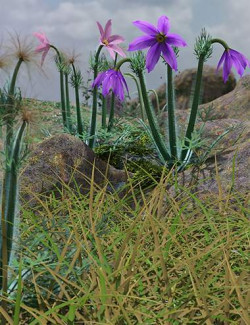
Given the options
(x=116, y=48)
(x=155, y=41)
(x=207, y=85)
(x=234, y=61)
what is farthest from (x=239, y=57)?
(x=207, y=85)

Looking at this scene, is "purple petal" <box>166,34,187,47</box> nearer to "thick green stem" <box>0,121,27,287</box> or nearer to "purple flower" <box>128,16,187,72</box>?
"purple flower" <box>128,16,187,72</box>

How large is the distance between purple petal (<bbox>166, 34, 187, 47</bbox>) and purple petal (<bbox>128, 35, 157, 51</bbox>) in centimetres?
9

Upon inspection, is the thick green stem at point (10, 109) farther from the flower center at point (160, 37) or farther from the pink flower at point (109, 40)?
the pink flower at point (109, 40)

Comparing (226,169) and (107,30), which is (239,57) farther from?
(107,30)

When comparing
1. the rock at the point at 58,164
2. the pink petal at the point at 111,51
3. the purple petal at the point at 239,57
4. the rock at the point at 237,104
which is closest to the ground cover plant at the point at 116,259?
the purple petal at the point at 239,57

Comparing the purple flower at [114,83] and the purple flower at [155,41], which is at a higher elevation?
the purple flower at [155,41]

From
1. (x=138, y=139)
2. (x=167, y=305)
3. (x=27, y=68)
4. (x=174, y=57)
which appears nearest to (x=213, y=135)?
(x=138, y=139)

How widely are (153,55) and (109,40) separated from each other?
968 millimetres

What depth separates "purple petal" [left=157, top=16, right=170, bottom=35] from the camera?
368 centimetres

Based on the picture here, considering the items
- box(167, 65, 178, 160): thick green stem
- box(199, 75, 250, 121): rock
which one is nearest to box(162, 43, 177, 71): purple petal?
box(167, 65, 178, 160): thick green stem

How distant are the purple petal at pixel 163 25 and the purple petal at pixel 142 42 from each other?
0.07 meters

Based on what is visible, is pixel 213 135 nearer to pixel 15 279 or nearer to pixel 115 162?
pixel 115 162

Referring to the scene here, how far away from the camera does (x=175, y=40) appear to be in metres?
3.70

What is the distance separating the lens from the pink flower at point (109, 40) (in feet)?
14.9
